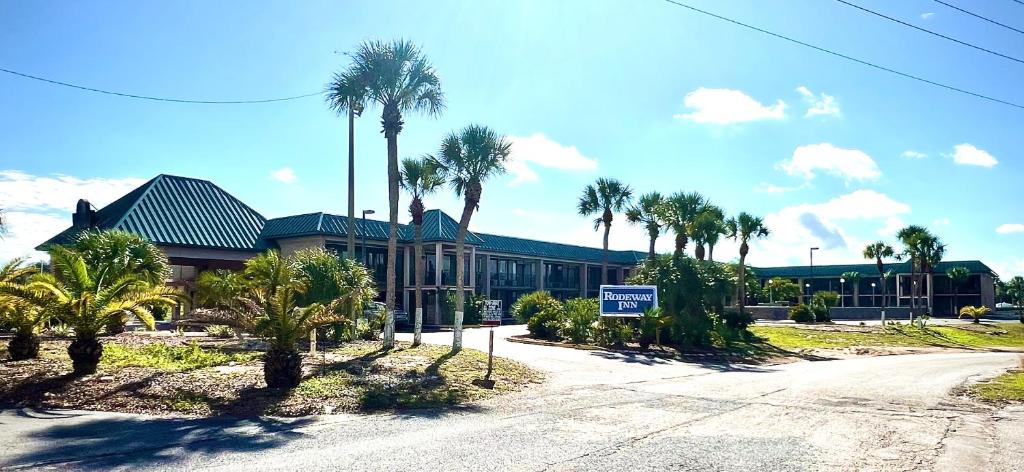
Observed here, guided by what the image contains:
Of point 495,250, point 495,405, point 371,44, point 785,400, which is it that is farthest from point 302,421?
point 495,250

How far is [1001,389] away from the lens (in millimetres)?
17047

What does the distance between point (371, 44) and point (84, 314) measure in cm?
1067

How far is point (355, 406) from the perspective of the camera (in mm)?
12789

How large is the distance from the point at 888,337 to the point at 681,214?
1613cm

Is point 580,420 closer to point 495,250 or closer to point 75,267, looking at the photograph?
point 75,267

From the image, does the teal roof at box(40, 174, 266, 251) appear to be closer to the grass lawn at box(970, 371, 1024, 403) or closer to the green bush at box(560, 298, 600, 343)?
the green bush at box(560, 298, 600, 343)

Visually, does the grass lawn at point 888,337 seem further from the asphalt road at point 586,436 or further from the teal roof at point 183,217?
the teal roof at point 183,217

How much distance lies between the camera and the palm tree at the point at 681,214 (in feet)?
108

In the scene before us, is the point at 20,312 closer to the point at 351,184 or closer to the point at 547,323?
the point at 351,184

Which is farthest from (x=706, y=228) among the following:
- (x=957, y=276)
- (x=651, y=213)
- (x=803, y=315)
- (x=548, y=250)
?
(x=957, y=276)

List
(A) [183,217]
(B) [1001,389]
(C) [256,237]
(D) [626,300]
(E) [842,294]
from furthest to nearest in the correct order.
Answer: (E) [842,294]
(C) [256,237]
(A) [183,217]
(D) [626,300]
(B) [1001,389]

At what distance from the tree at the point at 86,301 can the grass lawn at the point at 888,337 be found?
1039 inches

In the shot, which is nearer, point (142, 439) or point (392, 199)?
point (142, 439)

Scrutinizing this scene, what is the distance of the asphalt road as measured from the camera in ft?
28.7
